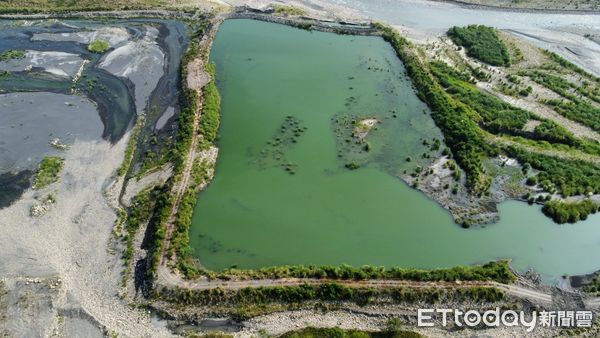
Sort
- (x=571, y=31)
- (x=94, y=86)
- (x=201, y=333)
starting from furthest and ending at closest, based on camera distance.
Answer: (x=571, y=31) < (x=94, y=86) < (x=201, y=333)

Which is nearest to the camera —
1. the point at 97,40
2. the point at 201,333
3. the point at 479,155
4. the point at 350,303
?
the point at 201,333

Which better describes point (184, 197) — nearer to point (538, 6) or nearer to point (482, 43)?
point (482, 43)

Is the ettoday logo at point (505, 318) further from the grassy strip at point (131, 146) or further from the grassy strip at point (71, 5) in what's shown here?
the grassy strip at point (71, 5)

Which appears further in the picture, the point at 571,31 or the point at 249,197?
the point at 571,31

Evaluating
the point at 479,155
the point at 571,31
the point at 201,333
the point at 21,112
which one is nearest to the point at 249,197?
the point at 201,333

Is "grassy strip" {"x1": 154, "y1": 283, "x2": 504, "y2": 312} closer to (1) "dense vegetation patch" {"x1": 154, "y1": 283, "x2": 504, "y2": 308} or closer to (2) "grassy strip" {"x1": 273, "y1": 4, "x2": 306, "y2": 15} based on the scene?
(1) "dense vegetation patch" {"x1": 154, "y1": 283, "x2": 504, "y2": 308}

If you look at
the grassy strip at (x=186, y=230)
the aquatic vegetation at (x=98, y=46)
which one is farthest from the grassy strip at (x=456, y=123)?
the aquatic vegetation at (x=98, y=46)

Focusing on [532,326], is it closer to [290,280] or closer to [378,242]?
[378,242]
